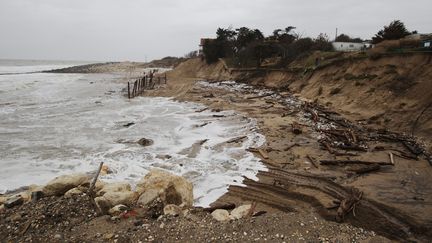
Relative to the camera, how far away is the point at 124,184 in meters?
8.16

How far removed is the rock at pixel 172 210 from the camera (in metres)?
6.66

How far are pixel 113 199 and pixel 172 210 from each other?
143cm

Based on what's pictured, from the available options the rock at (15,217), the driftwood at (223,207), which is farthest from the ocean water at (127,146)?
the rock at (15,217)

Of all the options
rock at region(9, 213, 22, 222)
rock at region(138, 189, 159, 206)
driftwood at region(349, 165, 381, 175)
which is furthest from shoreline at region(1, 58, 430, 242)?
rock at region(9, 213, 22, 222)

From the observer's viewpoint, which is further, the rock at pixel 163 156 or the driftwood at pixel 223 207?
the rock at pixel 163 156

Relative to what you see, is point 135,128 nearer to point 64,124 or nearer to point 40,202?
point 64,124

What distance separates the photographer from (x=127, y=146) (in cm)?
1341

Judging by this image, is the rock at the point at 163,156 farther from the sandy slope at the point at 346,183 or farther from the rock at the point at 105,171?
the sandy slope at the point at 346,183

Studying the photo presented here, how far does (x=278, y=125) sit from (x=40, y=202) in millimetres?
11637

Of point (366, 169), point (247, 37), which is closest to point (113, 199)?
point (366, 169)

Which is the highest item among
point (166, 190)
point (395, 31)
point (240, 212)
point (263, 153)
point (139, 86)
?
point (395, 31)

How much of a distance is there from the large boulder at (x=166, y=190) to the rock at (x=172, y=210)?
12.9 inches

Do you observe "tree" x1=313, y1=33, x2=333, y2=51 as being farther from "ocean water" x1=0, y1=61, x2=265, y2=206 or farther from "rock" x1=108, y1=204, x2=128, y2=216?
"rock" x1=108, y1=204, x2=128, y2=216

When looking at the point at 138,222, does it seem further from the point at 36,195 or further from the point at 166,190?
the point at 36,195
